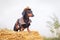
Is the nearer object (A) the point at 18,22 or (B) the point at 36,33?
(B) the point at 36,33

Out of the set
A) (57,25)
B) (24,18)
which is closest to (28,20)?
(24,18)

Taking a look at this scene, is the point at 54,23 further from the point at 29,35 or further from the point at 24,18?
the point at 29,35

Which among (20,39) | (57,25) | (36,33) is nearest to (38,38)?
(36,33)

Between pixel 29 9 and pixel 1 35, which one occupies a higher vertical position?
pixel 29 9

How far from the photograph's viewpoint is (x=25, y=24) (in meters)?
7.39

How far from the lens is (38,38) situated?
6.54 meters

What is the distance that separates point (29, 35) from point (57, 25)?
4048 millimetres

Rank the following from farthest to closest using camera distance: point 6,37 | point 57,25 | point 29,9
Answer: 1. point 57,25
2. point 29,9
3. point 6,37

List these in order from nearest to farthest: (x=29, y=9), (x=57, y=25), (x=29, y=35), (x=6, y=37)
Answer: (x=6, y=37)
(x=29, y=35)
(x=29, y=9)
(x=57, y=25)

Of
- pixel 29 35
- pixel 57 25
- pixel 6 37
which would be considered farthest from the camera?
pixel 57 25

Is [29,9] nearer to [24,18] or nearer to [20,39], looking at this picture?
[24,18]

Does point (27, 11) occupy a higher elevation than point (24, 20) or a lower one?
higher

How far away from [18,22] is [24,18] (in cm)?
25

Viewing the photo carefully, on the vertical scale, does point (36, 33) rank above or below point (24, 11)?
below
